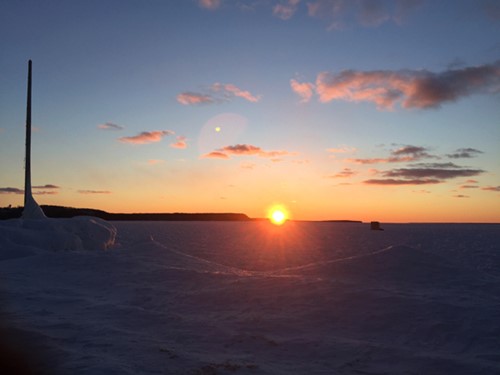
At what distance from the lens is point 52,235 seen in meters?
25.5

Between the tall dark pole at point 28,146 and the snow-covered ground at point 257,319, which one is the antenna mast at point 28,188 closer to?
the tall dark pole at point 28,146

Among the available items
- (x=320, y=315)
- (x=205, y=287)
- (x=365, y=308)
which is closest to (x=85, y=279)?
(x=205, y=287)

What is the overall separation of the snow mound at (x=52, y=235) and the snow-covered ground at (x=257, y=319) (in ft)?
20.2

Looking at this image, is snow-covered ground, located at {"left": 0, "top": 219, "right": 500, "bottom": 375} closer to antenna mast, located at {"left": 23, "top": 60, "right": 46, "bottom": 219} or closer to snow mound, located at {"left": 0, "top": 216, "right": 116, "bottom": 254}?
snow mound, located at {"left": 0, "top": 216, "right": 116, "bottom": 254}

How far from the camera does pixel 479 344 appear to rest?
881 centimetres

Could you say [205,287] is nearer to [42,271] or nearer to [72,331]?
[72,331]

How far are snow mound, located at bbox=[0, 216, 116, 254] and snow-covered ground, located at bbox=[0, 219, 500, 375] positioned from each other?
615 centimetres

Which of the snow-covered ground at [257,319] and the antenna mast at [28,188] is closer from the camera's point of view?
the snow-covered ground at [257,319]

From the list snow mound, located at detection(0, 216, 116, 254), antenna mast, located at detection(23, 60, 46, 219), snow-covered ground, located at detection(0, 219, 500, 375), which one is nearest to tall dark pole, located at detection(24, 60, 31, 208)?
antenna mast, located at detection(23, 60, 46, 219)

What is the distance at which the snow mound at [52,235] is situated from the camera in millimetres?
21875

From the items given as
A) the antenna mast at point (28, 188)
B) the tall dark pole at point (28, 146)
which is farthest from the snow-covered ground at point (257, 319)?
the tall dark pole at point (28, 146)

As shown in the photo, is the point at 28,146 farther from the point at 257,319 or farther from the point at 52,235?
the point at 257,319

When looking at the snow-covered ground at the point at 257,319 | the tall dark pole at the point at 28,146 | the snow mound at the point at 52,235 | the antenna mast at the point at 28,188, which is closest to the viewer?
the snow-covered ground at the point at 257,319

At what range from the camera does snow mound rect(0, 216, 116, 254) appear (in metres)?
21.9
